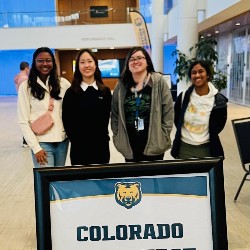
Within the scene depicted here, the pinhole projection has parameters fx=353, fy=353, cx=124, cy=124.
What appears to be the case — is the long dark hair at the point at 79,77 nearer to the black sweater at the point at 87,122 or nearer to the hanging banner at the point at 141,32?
the black sweater at the point at 87,122

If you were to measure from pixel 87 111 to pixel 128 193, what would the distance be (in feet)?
5.18

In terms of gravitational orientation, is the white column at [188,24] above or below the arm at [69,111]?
above

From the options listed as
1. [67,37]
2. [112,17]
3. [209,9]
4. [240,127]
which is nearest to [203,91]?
[240,127]

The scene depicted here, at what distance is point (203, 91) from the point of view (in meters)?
2.93

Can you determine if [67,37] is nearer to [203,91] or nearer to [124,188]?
[203,91]

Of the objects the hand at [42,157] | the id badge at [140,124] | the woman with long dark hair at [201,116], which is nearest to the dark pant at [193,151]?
the woman with long dark hair at [201,116]

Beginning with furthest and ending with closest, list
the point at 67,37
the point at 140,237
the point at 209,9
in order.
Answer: the point at 67,37 → the point at 209,9 → the point at 140,237

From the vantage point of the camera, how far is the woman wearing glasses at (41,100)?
2.54 metres

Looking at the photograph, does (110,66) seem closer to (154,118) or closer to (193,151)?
(193,151)

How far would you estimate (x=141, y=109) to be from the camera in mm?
2471

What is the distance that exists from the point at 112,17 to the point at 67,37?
4054mm

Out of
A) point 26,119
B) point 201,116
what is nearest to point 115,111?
point 26,119

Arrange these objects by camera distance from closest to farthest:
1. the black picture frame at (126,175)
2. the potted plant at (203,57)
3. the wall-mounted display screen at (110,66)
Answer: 1. the black picture frame at (126,175)
2. the potted plant at (203,57)
3. the wall-mounted display screen at (110,66)

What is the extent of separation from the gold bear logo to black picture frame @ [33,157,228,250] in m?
0.03
